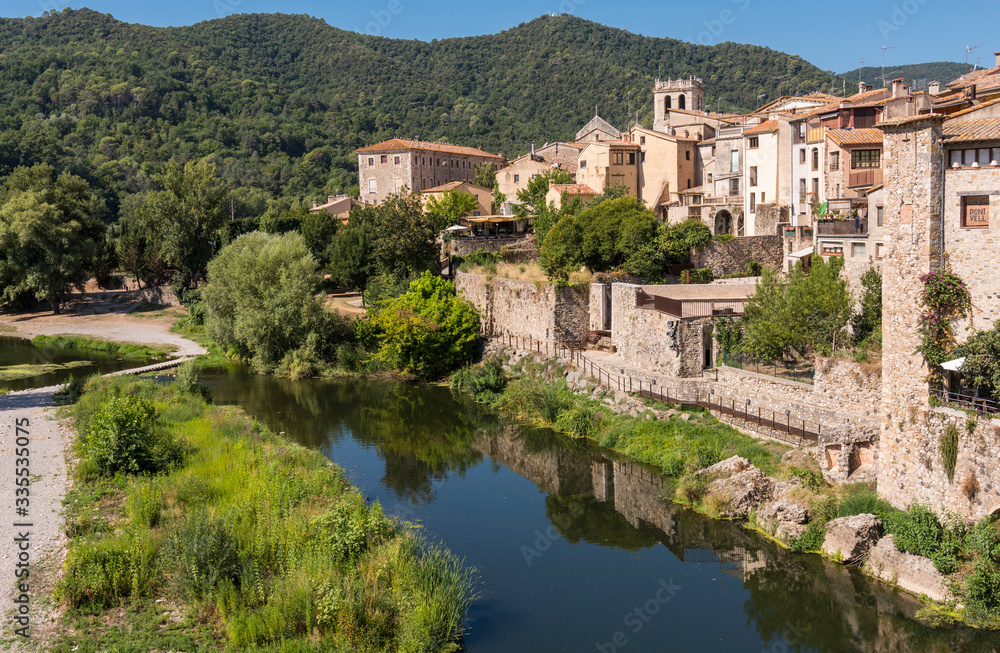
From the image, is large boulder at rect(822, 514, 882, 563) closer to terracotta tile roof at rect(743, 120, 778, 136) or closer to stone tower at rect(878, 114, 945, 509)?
stone tower at rect(878, 114, 945, 509)

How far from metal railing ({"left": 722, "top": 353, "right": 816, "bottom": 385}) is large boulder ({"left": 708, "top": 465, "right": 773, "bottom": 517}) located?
361 cm

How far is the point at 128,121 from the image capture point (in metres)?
88.2

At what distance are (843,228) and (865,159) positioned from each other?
4598 millimetres

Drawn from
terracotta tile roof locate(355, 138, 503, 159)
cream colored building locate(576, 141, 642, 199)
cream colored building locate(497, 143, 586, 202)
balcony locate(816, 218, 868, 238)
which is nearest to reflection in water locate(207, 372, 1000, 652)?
balcony locate(816, 218, 868, 238)

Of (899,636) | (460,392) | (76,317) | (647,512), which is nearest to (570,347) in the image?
(460,392)

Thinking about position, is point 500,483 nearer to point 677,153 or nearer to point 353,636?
point 353,636

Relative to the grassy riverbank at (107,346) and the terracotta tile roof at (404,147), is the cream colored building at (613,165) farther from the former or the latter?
the grassy riverbank at (107,346)

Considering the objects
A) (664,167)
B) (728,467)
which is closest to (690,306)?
(728,467)

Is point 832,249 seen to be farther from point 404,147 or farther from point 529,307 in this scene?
point 404,147

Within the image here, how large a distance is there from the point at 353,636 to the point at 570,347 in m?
19.9

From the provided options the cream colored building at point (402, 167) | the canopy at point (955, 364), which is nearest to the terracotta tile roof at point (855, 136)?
the canopy at point (955, 364)

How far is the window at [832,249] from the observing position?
27.6 meters

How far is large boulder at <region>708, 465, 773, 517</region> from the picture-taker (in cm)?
1864

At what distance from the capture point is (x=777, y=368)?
2267cm
